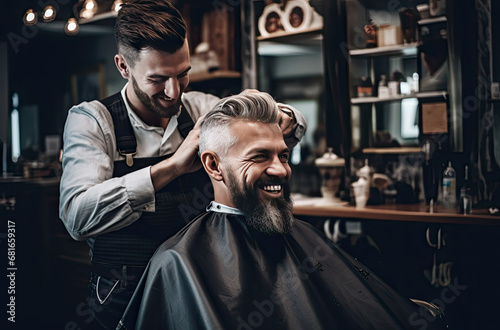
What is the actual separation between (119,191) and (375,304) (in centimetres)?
87

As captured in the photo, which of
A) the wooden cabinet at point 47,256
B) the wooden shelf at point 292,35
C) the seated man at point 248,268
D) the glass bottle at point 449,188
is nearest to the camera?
the seated man at point 248,268

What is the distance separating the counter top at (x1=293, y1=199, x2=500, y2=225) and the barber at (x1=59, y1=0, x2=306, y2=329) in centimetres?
182

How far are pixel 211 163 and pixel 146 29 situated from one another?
46 centimetres

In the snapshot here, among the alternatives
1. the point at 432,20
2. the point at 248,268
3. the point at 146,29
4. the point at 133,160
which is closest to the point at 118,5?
the point at 146,29

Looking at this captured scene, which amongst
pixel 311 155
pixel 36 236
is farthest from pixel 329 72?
pixel 36 236

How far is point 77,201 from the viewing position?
1.56 meters

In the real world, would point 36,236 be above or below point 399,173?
below

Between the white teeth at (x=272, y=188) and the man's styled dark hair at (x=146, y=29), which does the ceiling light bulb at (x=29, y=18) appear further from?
the white teeth at (x=272, y=188)

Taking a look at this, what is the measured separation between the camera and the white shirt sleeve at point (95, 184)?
5.07 ft

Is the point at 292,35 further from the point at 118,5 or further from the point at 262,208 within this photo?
the point at 262,208

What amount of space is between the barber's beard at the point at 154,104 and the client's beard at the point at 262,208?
0.95 ft

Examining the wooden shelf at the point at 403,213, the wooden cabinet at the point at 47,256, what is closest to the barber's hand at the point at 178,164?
the wooden cabinet at the point at 47,256

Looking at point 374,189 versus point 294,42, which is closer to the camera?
point 374,189

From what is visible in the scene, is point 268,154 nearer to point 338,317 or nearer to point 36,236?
point 338,317
